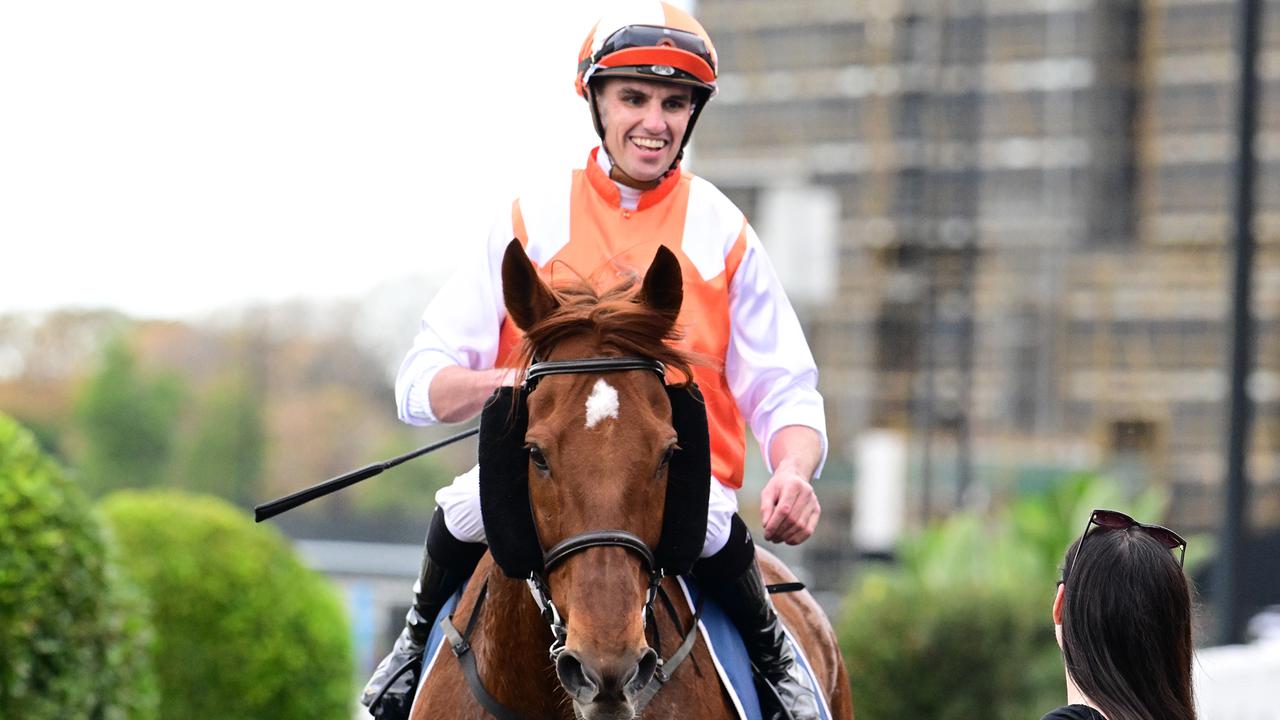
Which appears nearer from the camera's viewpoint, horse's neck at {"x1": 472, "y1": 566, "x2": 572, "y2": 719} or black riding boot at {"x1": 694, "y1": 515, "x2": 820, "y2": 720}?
horse's neck at {"x1": 472, "y1": 566, "x2": 572, "y2": 719}

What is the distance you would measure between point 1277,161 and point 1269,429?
359 inches

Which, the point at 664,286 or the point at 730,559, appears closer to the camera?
the point at 664,286

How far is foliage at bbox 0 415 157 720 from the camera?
612cm

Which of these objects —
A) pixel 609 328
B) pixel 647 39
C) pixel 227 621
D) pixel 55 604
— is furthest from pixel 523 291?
pixel 227 621

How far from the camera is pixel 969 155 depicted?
4534cm

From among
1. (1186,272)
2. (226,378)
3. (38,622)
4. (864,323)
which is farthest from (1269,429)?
(38,622)

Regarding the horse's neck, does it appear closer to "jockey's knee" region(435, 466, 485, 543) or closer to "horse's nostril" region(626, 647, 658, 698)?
"jockey's knee" region(435, 466, 485, 543)

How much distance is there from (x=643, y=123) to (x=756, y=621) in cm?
130

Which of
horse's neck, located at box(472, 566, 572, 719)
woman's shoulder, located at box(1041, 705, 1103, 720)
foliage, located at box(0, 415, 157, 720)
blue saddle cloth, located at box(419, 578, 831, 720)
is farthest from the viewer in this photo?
foliage, located at box(0, 415, 157, 720)

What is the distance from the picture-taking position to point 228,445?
66.4 metres

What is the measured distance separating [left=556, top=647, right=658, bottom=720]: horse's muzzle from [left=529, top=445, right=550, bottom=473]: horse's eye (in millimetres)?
401

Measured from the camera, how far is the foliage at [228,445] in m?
65.2

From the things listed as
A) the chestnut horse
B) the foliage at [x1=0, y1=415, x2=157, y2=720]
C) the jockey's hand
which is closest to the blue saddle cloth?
the chestnut horse

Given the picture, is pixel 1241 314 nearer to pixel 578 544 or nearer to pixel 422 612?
pixel 422 612
